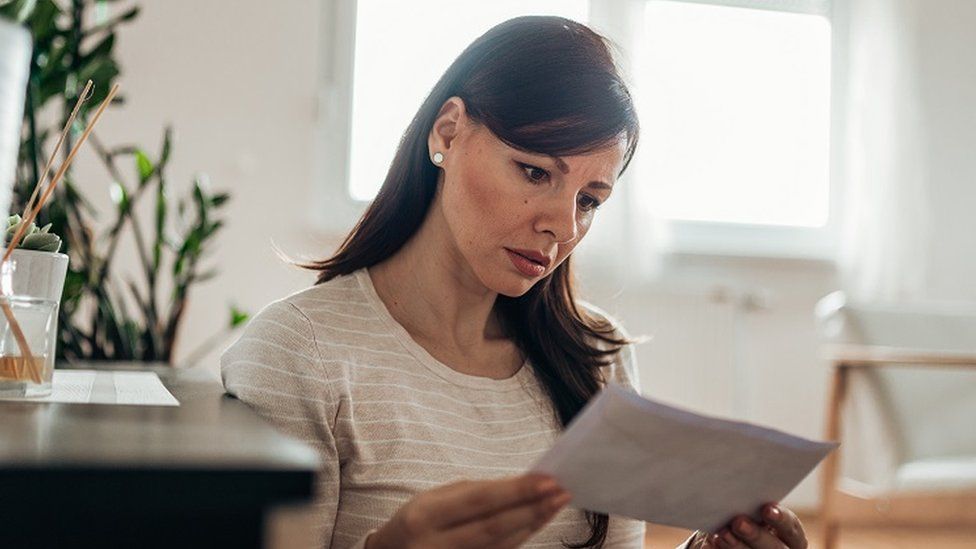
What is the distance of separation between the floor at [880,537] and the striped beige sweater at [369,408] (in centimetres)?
254

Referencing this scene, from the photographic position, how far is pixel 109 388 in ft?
3.17

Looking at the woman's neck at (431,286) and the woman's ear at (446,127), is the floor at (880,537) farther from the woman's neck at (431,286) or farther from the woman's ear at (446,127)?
the woman's ear at (446,127)

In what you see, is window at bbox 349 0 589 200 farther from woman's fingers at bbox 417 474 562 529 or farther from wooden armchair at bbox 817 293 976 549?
woman's fingers at bbox 417 474 562 529

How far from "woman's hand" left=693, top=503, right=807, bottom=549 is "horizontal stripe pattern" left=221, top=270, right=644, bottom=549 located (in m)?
0.24

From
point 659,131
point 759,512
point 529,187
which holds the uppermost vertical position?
point 659,131

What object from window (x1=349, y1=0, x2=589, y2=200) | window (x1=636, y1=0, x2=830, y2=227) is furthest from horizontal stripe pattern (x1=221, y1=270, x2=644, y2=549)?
window (x1=636, y1=0, x2=830, y2=227)

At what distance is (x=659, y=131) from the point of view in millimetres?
4227

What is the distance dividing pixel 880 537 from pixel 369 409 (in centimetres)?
344

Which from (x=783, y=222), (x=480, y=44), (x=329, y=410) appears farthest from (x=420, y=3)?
(x=329, y=410)

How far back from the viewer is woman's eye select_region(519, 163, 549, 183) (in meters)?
1.22

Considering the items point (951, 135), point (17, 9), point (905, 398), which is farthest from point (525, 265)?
point (951, 135)

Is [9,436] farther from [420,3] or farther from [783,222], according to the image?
[783,222]

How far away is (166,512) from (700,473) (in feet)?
1.87

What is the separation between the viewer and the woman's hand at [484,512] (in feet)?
2.42
